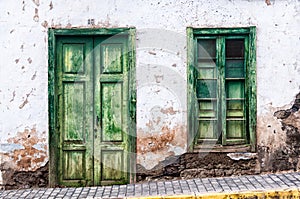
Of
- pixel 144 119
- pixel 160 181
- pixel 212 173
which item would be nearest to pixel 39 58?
pixel 144 119

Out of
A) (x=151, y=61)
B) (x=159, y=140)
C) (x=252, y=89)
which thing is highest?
(x=151, y=61)

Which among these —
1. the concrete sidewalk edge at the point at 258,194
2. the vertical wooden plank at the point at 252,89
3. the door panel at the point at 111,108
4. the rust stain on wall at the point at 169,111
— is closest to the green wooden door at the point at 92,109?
the door panel at the point at 111,108

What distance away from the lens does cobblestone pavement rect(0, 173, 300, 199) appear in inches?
252

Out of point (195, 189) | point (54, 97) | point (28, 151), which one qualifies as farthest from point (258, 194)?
point (28, 151)

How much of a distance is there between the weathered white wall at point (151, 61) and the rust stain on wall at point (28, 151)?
1 cm

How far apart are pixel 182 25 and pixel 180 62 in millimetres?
563

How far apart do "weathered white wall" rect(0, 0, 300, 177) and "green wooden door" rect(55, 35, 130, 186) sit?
24cm

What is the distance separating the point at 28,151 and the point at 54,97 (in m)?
0.90

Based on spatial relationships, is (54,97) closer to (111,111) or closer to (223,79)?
(111,111)

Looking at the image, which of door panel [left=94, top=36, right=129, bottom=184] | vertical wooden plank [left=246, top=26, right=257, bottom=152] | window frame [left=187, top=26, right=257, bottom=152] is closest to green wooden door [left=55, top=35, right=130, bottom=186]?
door panel [left=94, top=36, right=129, bottom=184]

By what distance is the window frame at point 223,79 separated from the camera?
7438 mm

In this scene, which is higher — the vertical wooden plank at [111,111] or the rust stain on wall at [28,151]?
the vertical wooden plank at [111,111]

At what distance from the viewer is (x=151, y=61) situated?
7.46 meters

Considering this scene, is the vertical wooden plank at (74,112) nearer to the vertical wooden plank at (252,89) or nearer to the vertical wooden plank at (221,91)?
the vertical wooden plank at (221,91)
